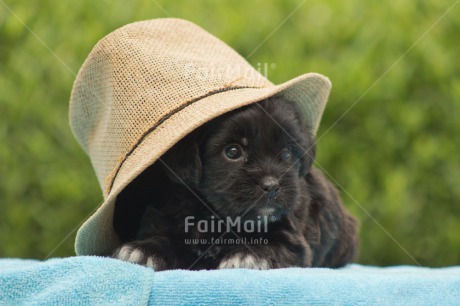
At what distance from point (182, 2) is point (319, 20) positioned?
3.55 feet

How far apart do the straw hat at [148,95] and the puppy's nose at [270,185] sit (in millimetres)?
331

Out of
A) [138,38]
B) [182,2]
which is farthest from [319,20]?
[138,38]

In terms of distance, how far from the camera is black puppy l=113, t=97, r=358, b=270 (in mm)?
2564

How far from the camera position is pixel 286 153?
272 cm

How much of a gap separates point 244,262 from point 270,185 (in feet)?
1.10

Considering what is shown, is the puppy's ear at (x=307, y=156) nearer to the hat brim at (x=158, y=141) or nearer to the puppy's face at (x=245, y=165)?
the puppy's face at (x=245, y=165)

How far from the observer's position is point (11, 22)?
4.74m

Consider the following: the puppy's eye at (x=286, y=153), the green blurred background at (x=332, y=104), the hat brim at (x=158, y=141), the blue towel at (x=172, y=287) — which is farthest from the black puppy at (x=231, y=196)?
the green blurred background at (x=332, y=104)

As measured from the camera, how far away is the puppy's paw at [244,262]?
2.51 m

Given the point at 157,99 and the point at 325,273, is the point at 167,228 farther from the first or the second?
the point at 325,273

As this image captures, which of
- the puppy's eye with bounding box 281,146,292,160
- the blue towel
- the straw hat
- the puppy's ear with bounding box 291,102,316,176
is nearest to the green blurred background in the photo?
the straw hat

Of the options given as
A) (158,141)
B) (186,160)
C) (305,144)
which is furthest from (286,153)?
(158,141)

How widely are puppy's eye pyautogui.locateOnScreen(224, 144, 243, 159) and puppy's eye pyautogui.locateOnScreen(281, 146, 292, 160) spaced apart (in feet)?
0.66

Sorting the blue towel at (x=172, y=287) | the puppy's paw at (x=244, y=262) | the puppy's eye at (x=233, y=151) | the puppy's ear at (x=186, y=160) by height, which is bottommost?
the puppy's paw at (x=244, y=262)
